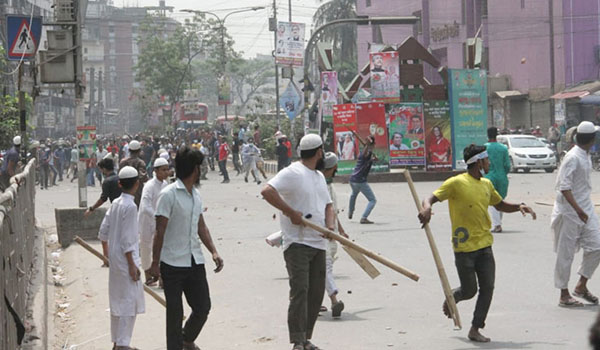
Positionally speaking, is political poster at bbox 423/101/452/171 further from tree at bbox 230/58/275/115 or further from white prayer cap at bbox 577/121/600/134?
tree at bbox 230/58/275/115

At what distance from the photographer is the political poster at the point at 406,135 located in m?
30.7

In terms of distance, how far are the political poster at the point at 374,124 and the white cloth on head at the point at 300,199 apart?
2291 cm

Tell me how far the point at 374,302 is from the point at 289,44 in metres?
30.3

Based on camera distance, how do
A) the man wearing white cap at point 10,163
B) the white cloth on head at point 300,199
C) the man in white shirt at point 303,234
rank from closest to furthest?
the man in white shirt at point 303,234
the white cloth on head at point 300,199
the man wearing white cap at point 10,163

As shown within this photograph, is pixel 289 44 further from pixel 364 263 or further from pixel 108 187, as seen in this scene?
pixel 364 263

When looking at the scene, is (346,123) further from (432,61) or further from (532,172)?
(532,172)

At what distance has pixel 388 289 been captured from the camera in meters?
10.6

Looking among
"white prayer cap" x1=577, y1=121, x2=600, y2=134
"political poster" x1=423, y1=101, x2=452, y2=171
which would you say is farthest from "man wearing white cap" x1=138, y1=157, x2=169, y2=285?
"political poster" x1=423, y1=101, x2=452, y2=171

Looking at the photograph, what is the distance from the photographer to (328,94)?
32750 millimetres

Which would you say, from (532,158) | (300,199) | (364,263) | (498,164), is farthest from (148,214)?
(532,158)

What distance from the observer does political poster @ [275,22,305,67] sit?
39.0 meters

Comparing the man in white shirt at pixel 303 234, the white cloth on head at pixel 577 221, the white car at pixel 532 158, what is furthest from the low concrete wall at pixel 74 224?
the white car at pixel 532 158

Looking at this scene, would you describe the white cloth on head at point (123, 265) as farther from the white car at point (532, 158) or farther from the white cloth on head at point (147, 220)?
the white car at point (532, 158)

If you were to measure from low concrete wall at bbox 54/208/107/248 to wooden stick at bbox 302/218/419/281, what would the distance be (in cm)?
980
